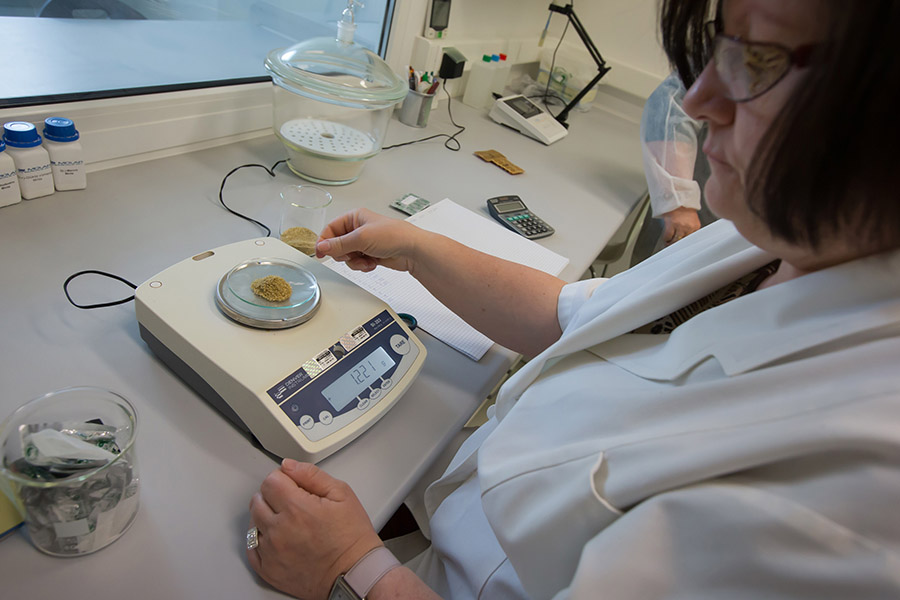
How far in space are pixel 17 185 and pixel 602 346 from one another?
0.93 m

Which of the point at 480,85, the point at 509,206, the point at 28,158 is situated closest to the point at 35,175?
the point at 28,158

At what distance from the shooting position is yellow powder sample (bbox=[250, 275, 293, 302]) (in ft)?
2.35

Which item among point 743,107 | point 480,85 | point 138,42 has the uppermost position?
point 743,107

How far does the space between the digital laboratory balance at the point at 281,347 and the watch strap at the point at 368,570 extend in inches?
4.9

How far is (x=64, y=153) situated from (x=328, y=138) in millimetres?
506

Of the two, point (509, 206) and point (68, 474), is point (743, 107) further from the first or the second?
point (509, 206)

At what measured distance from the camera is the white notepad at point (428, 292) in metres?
0.90

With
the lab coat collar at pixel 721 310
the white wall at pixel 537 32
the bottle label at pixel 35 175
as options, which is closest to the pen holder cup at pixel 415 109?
the white wall at pixel 537 32

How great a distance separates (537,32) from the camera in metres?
2.41

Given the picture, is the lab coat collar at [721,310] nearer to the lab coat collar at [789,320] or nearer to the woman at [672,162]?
the lab coat collar at [789,320]

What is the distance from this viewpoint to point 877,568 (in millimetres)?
369

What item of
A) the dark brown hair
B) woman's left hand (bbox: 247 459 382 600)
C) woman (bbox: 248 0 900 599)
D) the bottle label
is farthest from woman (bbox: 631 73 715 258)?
the bottle label

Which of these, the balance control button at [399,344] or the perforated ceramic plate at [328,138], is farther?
the perforated ceramic plate at [328,138]

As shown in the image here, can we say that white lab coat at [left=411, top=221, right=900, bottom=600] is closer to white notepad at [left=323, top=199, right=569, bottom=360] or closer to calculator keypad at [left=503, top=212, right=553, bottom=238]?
white notepad at [left=323, top=199, right=569, bottom=360]
